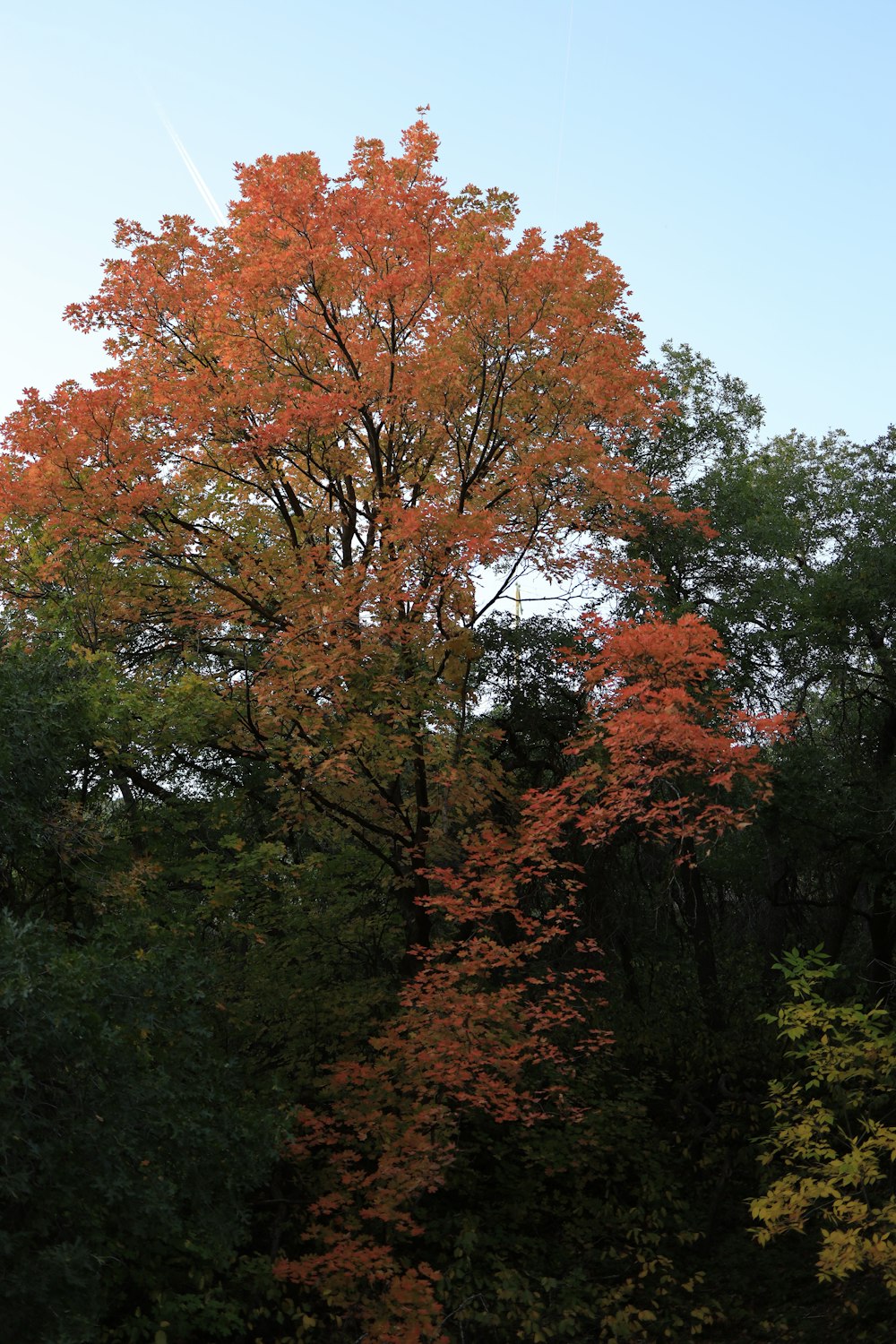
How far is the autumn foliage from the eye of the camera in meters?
11.6

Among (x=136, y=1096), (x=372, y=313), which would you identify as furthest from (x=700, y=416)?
(x=136, y=1096)

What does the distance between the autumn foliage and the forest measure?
0.07 metres

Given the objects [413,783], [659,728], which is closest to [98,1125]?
[659,728]

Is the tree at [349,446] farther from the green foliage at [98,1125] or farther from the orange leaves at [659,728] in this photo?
the green foliage at [98,1125]

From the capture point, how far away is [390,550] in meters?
13.1

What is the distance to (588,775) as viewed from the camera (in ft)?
40.2

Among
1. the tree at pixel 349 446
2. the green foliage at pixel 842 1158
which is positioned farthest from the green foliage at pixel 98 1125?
the green foliage at pixel 842 1158

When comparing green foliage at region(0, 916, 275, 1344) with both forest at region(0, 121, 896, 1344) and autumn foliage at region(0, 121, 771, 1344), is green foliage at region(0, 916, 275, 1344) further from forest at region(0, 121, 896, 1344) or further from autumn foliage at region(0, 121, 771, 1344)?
autumn foliage at region(0, 121, 771, 1344)

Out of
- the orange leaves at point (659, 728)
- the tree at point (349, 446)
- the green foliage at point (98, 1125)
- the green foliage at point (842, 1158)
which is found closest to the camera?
the green foliage at point (98, 1125)

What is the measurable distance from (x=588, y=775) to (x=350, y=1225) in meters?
5.27

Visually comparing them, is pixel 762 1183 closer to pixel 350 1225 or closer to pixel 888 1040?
pixel 888 1040

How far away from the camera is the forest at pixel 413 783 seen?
10641 millimetres

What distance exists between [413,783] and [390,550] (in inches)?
126

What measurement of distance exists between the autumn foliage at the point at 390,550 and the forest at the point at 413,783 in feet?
0.23
